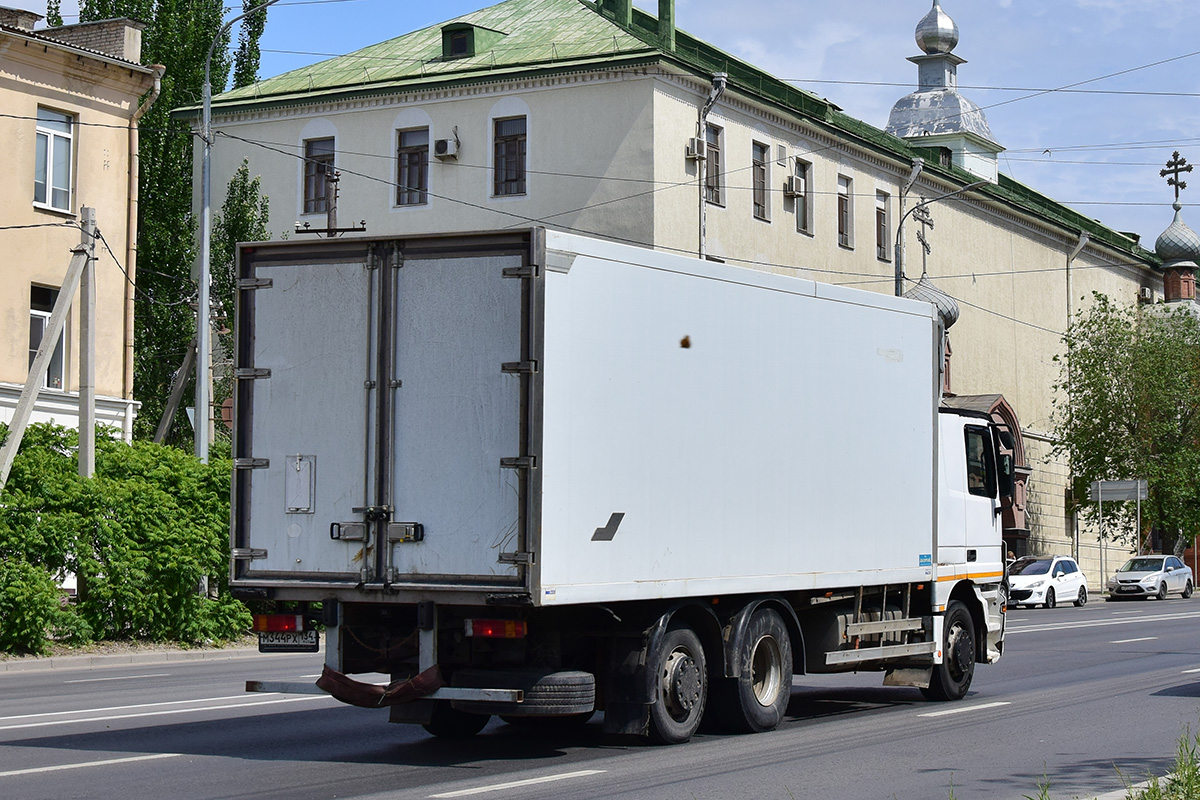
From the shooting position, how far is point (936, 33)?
65.6 metres

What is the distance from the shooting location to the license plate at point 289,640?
11.0m

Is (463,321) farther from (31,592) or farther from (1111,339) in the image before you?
(1111,339)

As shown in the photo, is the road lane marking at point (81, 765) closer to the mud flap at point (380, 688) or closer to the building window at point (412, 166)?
the mud flap at point (380, 688)

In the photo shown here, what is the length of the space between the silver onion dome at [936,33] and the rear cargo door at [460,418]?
5831 centimetres

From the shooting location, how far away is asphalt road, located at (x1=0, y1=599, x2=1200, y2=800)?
31.3ft

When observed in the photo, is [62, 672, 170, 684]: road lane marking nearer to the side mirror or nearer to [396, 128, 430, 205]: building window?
the side mirror

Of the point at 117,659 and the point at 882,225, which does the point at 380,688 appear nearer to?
the point at 117,659

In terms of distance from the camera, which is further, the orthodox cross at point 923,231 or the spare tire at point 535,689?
the orthodox cross at point 923,231

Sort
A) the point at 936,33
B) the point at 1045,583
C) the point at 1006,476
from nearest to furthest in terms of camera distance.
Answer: the point at 1006,476, the point at 1045,583, the point at 936,33

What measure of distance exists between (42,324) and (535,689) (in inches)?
932

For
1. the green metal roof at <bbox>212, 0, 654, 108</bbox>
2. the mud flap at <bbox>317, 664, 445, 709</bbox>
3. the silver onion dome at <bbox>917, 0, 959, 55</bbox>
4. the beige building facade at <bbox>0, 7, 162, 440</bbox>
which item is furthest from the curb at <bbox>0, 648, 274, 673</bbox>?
the silver onion dome at <bbox>917, 0, 959, 55</bbox>

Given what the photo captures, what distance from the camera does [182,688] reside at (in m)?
16.8

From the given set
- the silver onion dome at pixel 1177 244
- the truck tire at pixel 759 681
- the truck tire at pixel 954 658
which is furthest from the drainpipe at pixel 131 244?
the silver onion dome at pixel 1177 244

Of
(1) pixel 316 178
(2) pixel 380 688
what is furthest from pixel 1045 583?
(2) pixel 380 688
